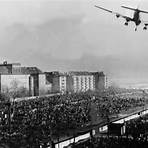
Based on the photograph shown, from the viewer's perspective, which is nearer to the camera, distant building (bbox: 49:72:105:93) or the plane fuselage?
the plane fuselage

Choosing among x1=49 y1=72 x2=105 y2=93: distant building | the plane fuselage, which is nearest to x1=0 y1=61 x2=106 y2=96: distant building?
x1=49 y1=72 x2=105 y2=93: distant building

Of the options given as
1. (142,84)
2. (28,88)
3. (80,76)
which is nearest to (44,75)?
(28,88)

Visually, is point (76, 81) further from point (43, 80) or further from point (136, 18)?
point (136, 18)

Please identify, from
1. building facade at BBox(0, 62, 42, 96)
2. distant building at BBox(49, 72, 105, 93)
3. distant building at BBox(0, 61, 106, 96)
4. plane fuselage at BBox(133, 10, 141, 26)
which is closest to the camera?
plane fuselage at BBox(133, 10, 141, 26)

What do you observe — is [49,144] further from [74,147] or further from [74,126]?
[74,126]

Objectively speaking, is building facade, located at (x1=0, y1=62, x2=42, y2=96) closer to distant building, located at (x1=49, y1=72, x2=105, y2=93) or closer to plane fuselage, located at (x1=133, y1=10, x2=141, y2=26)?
distant building, located at (x1=49, y1=72, x2=105, y2=93)

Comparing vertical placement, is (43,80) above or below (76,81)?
above

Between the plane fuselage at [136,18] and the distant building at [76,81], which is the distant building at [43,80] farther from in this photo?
the plane fuselage at [136,18]

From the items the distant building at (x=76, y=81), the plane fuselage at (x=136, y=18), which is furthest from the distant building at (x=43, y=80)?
the plane fuselage at (x=136, y=18)

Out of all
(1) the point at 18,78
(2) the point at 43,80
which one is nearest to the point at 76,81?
(2) the point at 43,80
